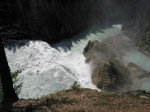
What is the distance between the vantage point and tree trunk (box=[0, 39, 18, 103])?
1964 centimetres

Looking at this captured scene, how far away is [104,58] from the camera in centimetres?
3862

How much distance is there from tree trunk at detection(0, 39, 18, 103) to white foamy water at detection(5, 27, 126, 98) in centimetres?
1073

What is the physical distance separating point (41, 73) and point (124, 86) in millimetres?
7845

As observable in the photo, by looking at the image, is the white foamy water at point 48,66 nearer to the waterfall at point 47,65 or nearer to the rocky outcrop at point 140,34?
the waterfall at point 47,65

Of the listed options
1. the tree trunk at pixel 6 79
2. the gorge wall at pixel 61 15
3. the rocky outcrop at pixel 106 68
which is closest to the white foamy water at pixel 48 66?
the rocky outcrop at pixel 106 68

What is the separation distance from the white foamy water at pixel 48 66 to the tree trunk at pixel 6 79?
1073 centimetres

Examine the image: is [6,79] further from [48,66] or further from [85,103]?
[48,66]

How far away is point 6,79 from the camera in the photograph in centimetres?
2052

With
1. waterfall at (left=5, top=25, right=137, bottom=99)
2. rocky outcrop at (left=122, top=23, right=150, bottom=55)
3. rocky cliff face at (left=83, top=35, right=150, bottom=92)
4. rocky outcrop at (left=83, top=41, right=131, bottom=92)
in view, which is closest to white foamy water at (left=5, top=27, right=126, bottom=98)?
waterfall at (left=5, top=25, right=137, bottom=99)

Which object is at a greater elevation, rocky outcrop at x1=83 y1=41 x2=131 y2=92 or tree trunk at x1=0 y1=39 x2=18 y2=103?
rocky outcrop at x1=83 y1=41 x2=131 y2=92

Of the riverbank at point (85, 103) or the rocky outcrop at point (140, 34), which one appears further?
the rocky outcrop at point (140, 34)

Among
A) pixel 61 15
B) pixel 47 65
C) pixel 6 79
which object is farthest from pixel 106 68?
pixel 6 79

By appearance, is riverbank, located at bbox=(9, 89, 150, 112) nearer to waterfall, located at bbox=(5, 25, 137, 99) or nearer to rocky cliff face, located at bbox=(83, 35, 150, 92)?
waterfall, located at bbox=(5, 25, 137, 99)

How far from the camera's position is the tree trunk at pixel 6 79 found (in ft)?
64.4
